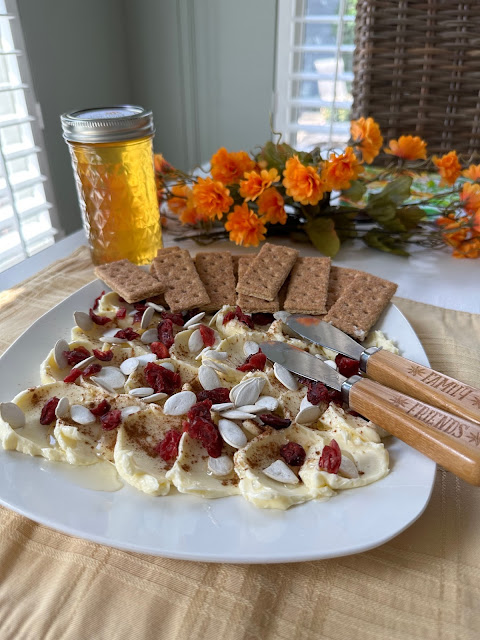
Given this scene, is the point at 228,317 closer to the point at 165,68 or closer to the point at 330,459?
the point at 330,459

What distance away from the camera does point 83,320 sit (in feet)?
3.03

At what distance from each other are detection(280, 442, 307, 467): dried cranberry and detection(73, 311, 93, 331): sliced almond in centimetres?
45

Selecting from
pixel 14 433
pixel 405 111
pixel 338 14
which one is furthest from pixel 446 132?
pixel 14 433

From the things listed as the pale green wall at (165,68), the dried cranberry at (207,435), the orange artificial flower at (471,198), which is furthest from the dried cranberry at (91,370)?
the pale green wall at (165,68)

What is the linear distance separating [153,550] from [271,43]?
221cm

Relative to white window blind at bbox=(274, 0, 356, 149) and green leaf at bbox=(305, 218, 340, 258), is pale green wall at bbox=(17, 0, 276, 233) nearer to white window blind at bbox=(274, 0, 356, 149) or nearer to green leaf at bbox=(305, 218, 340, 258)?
white window blind at bbox=(274, 0, 356, 149)

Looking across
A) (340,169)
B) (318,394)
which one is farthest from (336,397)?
(340,169)

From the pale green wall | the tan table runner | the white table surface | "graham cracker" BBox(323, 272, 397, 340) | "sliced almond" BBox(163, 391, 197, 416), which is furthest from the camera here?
the pale green wall

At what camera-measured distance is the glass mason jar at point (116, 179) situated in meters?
1.02

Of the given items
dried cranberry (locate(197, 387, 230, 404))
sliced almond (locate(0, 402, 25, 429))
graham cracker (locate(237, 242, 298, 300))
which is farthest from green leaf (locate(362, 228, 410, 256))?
sliced almond (locate(0, 402, 25, 429))

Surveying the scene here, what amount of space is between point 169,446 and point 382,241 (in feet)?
2.82

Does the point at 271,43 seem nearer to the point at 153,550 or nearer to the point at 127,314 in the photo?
the point at 127,314

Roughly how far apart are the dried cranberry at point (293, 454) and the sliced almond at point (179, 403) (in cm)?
14

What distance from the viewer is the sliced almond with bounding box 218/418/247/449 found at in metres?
0.65
